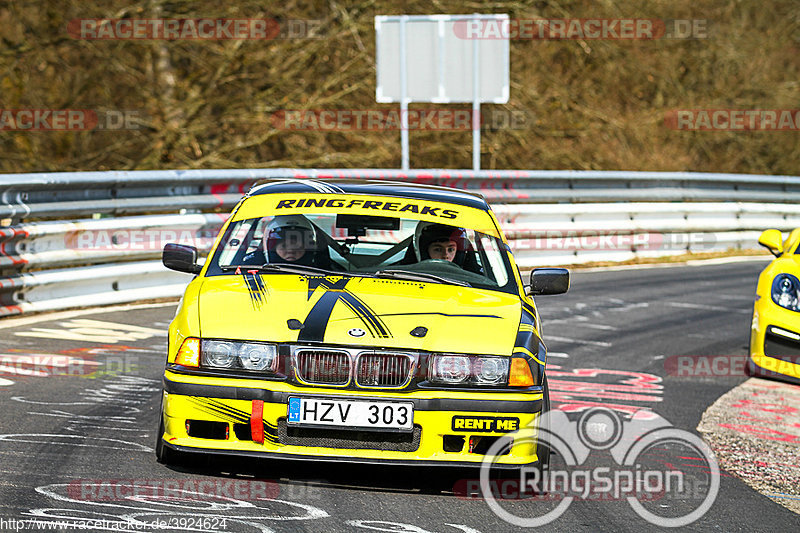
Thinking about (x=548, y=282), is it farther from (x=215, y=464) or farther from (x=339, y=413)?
(x=215, y=464)

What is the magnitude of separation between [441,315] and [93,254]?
6.62 m

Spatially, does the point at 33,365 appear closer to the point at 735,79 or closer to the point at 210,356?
the point at 210,356

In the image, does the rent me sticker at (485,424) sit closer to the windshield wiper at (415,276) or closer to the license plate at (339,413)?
the license plate at (339,413)

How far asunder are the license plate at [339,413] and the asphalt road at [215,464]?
339mm

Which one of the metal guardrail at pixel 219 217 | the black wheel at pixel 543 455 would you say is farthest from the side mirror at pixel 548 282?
the metal guardrail at pixel 219 217

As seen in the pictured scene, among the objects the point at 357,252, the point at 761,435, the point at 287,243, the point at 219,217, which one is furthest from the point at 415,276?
the point at 219,217

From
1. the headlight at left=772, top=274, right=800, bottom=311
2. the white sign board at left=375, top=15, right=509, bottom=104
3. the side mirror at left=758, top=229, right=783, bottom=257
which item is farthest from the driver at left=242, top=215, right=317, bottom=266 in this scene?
the white sign board at left=375, top=15, right=509, bottom=104

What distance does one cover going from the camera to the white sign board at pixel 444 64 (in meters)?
19.1

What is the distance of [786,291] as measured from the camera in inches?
352

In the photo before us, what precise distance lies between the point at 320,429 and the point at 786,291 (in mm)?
5032

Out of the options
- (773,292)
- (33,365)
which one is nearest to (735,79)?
(773,292)

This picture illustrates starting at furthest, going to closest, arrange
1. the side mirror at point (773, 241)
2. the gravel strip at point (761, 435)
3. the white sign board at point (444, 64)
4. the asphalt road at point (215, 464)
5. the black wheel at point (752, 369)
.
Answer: the white sign board at point (444, 64), the side mirror at point (773, 241), the black wheel at point (752, 369), the gravel strip at point (761, 435), the asphalt road at point (215, 464)

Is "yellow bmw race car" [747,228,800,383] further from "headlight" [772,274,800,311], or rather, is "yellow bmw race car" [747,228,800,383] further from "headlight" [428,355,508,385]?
"headlight" [428,355,508,385]

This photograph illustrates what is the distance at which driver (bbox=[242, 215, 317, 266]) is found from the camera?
20.9 ft
